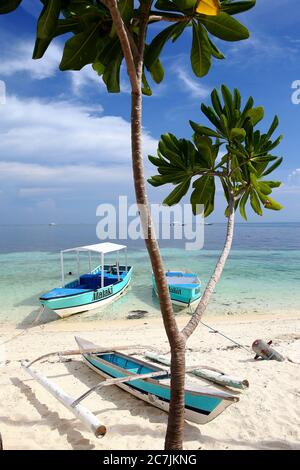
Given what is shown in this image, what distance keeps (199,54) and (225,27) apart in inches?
20.3

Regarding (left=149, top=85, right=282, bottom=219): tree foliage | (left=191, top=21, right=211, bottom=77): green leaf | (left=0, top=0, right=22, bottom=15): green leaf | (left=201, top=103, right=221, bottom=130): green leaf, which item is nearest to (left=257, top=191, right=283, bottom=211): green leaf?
(left=149, top=85, right=282, bottom=219): tree foliage

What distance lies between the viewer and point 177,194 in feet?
15.4

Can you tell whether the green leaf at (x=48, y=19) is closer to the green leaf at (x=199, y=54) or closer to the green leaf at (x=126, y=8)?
the green leaf at (x=126, y=8)

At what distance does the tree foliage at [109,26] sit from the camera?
2691 millimetres

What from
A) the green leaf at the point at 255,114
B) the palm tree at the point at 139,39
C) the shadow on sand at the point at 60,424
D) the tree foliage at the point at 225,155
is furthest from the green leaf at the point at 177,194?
the shadow on sand at the point at 60,424

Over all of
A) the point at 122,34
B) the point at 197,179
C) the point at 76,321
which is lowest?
the point at 76,321

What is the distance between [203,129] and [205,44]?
3.39ft

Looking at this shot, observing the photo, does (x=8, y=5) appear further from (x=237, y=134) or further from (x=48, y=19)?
(x=237, y=134)

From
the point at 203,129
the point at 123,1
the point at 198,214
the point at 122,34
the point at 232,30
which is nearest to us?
the point at 122,34

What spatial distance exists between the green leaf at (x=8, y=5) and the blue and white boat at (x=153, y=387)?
4.37 m

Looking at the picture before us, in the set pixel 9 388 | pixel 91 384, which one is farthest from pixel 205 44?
pixel 9 388

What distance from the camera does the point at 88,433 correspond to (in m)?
4.58

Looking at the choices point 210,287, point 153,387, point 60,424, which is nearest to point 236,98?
point 210,287
